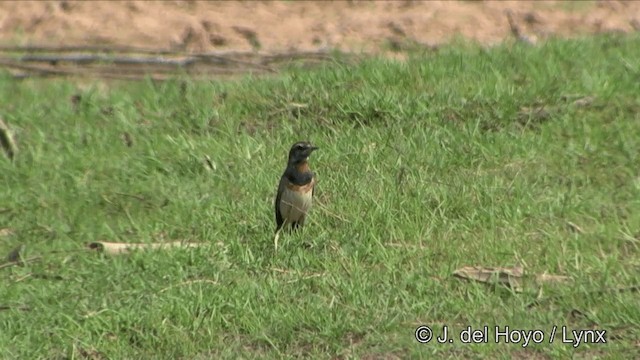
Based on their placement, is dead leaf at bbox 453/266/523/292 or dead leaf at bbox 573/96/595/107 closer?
dead leaf at bbox 453/266/523/292

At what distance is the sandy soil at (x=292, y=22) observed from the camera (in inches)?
427

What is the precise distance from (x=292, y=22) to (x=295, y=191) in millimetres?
3544

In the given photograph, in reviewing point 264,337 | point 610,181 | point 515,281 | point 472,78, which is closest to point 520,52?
point 472,78

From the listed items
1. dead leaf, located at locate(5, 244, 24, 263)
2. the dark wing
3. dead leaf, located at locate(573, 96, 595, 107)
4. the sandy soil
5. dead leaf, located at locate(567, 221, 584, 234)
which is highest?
the dark wing

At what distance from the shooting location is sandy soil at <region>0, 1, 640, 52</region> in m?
10.8

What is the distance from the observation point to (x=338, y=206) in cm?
828

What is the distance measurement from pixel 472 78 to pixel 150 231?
268cm

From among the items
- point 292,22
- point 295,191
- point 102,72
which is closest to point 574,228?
point 295,191

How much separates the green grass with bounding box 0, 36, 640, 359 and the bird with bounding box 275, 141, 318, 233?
0.14 m

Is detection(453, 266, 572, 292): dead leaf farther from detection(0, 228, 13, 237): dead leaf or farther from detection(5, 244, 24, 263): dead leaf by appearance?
detection(0, 228, 13, 237): dead leaf

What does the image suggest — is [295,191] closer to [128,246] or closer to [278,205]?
[278,205]

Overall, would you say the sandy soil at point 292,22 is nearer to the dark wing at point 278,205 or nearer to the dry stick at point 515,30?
the dry stick at point 515,30

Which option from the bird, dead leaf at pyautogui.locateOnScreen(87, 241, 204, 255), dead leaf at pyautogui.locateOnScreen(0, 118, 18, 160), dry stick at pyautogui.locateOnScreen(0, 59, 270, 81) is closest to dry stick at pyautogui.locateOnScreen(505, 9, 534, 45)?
dry stick at pyautogui.locateOnScreen(0, 59, 270, 81)

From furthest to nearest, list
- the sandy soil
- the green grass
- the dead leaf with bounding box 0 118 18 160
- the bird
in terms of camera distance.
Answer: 1. the sandy soil
2. the dead leaf with bounding box 0 118 18 160
3. the bird
4. the green grass
